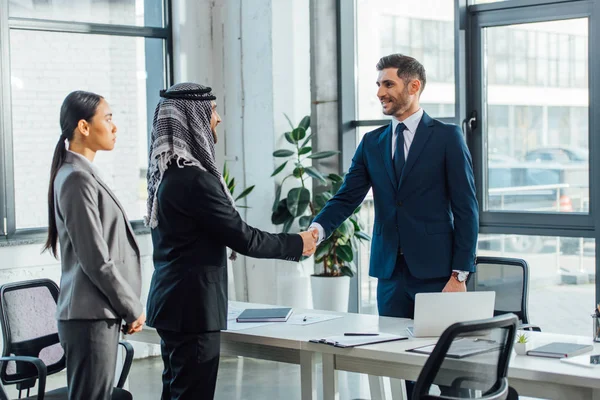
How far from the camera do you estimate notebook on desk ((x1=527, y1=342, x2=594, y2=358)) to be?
9.21ft

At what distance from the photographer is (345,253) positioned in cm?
592

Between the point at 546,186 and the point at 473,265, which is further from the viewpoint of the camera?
the point at 546,186

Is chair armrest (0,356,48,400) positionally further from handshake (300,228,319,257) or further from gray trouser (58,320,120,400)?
handshake (300,228,319,257)

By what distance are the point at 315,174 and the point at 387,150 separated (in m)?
2.22

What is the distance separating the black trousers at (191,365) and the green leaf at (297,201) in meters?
2.87

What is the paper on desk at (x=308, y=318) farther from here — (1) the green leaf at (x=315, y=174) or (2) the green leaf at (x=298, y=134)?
(2) the green leaf at (x=298, y=134)

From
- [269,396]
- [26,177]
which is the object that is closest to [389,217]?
[269,396]

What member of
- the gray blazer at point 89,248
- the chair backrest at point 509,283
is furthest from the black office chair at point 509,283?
the gray blazer at point 89,248

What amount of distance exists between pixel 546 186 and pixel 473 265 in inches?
82.7

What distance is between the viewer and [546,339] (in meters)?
3.08

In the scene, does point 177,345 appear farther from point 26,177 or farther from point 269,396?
point 26,177

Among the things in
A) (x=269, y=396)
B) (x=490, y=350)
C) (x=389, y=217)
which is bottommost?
(x=269, y=396)

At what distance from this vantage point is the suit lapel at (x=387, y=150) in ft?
12.2

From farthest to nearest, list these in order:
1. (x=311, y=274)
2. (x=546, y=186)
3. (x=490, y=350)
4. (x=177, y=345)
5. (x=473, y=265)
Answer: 1. (x=311, y=274)
2. (x=546, y=186)
3. (x=473, y=265)
4. (x=177, y=345)
5. (x=490, y=350)
